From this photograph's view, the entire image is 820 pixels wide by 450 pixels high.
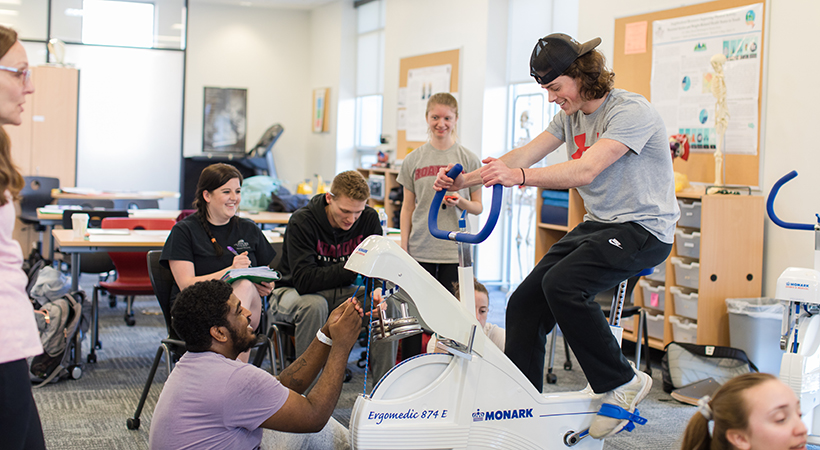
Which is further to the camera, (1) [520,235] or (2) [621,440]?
(1) [520,235]

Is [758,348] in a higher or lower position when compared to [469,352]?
lower

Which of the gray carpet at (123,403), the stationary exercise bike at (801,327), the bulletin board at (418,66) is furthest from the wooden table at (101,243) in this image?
the bulletin board at (418,66)

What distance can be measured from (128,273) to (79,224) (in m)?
0.53

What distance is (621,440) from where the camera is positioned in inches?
119

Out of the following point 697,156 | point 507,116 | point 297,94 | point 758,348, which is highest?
point 297,94

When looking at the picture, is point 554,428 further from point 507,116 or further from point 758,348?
point 507,116

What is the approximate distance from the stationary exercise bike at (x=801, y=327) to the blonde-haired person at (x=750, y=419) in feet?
4.91

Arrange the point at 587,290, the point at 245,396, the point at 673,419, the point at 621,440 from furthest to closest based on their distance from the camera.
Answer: the point at 673,419 < the point at 621,440 < the point at 587,290 < the point at 245,396

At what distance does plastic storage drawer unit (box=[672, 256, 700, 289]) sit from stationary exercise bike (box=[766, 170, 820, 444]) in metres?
1.08

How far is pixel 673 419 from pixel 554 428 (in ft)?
4.81

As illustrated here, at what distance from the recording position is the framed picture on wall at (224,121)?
35.6 ft

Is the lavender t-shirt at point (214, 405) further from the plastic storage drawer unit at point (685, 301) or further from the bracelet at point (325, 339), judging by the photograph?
the plastic storage drawer unit at point (685, 301)

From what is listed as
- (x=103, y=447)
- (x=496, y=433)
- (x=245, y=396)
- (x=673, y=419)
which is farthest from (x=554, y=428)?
(x=103, y=447)

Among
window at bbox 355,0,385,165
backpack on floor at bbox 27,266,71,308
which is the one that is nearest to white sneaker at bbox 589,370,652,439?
backpack on floor at bbox 27,266,71,308
